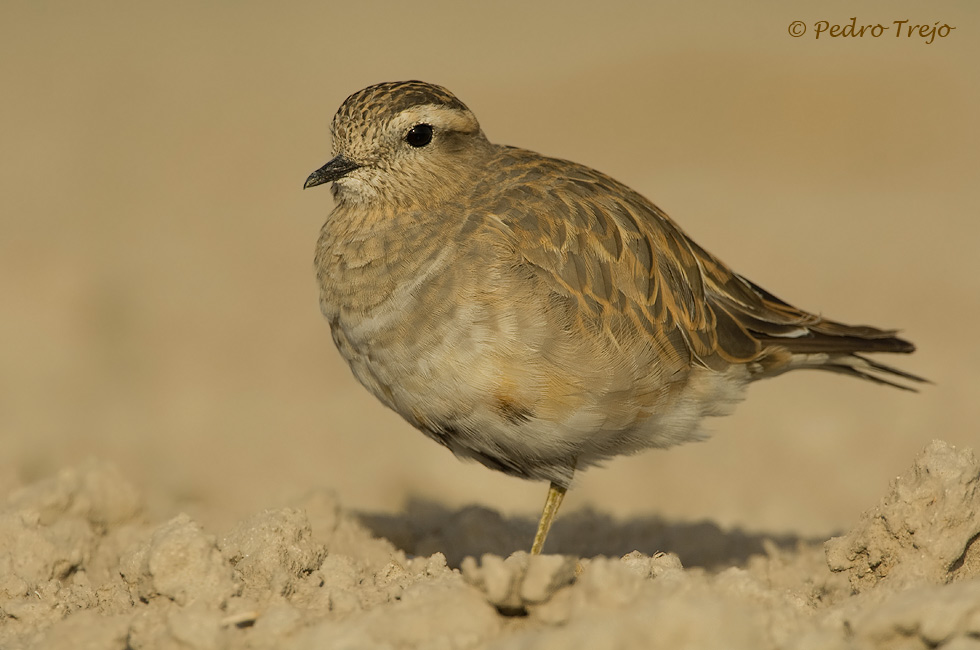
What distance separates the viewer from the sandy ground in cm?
427

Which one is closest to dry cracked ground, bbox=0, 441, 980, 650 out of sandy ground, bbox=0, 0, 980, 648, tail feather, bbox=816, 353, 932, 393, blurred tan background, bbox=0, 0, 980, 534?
sandy ground, bbox=0, 0, 980, 648

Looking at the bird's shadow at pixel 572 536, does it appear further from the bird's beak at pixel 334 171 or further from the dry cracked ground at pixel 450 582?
the bird's beak at pixel 334 171

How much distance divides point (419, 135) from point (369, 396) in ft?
15.6

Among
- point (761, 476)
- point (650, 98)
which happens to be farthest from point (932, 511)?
point (650, 98)

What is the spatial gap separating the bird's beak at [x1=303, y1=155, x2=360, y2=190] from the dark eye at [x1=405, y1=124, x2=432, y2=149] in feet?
1.10

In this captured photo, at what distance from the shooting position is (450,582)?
4324 mm

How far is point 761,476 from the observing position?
9.02m

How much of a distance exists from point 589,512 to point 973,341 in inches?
178

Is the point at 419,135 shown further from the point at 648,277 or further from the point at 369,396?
the point at 369,396

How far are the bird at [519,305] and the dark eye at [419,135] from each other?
0.01 meters

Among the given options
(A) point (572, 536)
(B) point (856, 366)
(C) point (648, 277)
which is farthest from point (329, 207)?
(C) point (648, 277)

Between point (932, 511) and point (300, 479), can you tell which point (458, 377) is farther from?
point (300, 479)

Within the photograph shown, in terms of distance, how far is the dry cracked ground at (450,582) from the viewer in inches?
142

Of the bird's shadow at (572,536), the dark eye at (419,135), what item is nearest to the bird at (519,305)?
the dark eye at (419,135)
